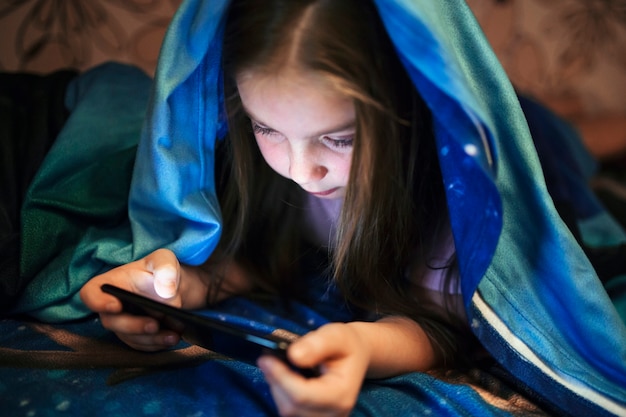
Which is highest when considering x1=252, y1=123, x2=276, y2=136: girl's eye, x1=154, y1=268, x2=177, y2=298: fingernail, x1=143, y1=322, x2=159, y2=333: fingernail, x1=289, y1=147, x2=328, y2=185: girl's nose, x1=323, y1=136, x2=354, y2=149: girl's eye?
x1=323, y1=136, x2=354, y2=149: girl's eye

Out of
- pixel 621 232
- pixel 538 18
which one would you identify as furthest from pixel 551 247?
pixel 538 18

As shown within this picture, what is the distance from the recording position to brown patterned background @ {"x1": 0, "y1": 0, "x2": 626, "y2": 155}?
1141 mm

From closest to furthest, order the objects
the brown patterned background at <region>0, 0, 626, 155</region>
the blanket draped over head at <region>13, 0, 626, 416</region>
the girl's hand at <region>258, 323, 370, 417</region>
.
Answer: the girl's hand at <region>258, 323, 370, 417</region> < the blanket draped over head at <region>13, 0, 626, 416</region> < the brown patterned background at <region>0, 0, 626, 155</region>

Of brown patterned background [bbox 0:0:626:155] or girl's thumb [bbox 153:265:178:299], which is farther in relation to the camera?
brown patterned background [bbox 0:0:626:155]

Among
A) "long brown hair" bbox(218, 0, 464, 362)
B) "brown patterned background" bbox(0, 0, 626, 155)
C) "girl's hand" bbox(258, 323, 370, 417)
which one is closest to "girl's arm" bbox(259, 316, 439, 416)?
"girl's hand" bbox(258, 323, 370, 417)

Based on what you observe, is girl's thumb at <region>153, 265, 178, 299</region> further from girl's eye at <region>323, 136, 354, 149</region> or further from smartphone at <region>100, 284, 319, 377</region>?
girl's eye at <region>323, 136, 354, 149</region>

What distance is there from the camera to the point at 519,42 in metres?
1.44

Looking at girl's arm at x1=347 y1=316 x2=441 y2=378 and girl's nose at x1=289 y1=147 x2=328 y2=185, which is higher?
girl's nose at x1=289 y1=147 x2=328 y2=185

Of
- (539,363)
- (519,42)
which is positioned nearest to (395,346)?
(539,363)

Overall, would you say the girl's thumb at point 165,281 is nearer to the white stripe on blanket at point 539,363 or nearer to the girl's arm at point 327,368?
the girl's arm at point 327,368

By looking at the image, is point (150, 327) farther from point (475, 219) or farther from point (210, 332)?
point (475, 219)

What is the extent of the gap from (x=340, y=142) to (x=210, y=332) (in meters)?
0.21

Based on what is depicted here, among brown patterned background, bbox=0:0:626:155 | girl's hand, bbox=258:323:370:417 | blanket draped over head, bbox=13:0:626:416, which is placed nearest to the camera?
girl's hand, bbox=258:323:370:417

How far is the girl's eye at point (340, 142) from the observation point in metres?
0.58
